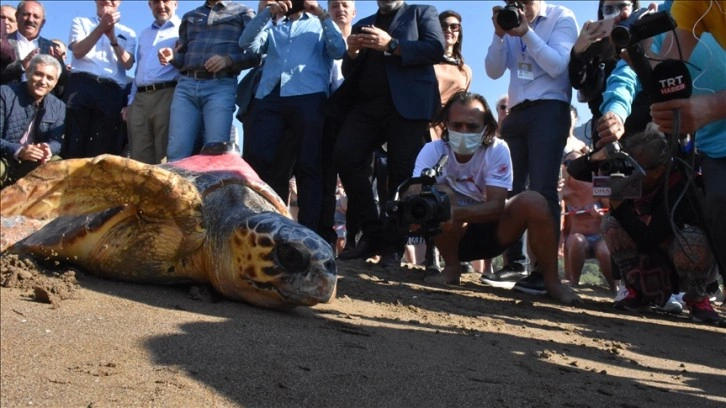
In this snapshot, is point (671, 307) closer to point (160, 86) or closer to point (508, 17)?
point (508, 17)

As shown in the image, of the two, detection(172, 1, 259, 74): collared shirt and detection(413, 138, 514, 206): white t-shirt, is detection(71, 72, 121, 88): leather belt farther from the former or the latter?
detection(413, 138, 514, 206): white t-shirt

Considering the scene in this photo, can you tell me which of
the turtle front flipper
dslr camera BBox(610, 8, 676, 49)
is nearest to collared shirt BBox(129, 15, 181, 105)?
the turtle front flipper

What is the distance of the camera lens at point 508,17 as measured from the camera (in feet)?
13.8

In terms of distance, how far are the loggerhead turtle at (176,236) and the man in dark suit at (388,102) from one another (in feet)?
4.77

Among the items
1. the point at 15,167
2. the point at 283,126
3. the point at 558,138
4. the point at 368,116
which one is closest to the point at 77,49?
the point at 15,167

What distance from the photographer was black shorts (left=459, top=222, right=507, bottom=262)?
4.42m

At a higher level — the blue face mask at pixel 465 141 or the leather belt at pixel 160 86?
the leather belt at pixel 160 86

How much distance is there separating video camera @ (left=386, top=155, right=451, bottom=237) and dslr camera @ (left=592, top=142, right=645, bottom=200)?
73 cm

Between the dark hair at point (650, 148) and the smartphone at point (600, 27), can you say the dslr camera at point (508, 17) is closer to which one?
the smartphone at point (600, 27)

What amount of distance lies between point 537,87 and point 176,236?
2460 mm

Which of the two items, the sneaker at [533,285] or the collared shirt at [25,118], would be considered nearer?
the sneaker at [533,285]

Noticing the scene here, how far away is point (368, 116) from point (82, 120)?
7.62 feet

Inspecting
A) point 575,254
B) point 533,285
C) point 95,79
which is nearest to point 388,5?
point 533,285

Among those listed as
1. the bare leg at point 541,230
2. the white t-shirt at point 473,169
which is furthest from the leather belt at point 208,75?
the bare leg at point 541,230
